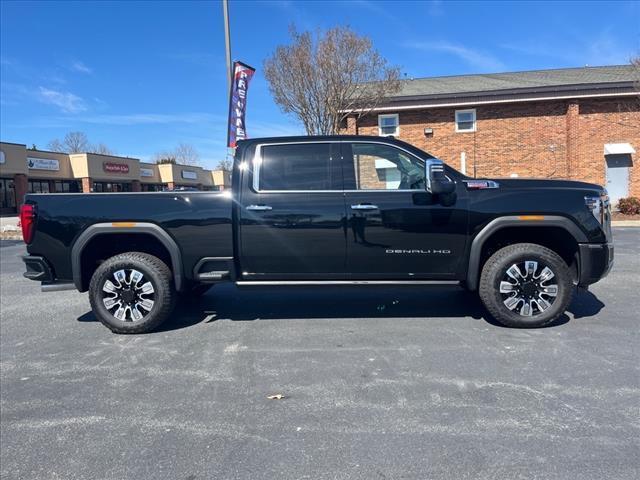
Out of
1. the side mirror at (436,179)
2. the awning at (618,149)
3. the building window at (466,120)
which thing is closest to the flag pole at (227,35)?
the side mirror at (436,179)

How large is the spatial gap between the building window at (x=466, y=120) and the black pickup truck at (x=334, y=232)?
54.3ft

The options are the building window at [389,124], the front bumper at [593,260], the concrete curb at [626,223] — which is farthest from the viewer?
the building window at [389,124]

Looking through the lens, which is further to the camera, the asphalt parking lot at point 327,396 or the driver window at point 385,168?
the driver window at point 385,168

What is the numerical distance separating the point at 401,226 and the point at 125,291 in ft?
10.1

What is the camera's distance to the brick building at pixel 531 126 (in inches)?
757

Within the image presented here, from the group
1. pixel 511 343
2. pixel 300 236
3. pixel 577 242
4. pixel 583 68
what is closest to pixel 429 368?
pixel 511 343

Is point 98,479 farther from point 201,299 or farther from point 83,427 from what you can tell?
point 201,299

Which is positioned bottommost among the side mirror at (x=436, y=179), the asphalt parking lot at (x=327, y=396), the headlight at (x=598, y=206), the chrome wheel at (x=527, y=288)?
the asphalt parking lot at (x=327, y=396)

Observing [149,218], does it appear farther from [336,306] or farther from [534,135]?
[534,135]

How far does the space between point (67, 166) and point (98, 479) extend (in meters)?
45.1

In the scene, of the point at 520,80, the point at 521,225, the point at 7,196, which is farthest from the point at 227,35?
the point at 7,196

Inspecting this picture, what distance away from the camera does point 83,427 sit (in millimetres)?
3041

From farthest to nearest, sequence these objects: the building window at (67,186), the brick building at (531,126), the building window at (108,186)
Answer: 1. the building window at (108,186)
2. the building window at (67,186)
3. the brick building at (531,126)

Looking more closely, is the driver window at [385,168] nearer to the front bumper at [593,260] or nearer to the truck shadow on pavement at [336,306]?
the truck shadow on pavement at [336,306]
